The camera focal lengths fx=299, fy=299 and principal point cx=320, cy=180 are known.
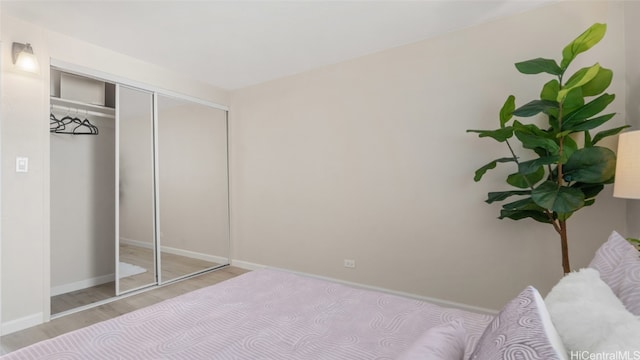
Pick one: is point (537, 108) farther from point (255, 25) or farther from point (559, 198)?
point (255, 25)

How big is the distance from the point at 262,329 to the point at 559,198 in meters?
1.91

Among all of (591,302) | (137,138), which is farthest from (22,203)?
(591,302)

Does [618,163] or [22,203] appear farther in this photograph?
[22,203]

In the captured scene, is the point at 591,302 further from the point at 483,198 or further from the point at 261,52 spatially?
the point at 261,52

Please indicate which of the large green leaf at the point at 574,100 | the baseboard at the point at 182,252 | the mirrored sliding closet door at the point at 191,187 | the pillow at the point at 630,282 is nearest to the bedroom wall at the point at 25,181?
the baseboard at the point at 182,252

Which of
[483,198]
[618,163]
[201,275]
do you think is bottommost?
[201,275]

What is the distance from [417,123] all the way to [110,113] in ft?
11.4

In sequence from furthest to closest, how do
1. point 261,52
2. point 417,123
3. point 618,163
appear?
point 261,52, point 417,123, point 618,163

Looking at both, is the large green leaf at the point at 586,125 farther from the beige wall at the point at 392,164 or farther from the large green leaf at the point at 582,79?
the beige wall at the point at 392,164

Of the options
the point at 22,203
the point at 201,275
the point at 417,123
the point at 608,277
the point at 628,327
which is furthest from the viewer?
the point at 201,275

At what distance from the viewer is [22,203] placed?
258cm

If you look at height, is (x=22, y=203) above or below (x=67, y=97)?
below

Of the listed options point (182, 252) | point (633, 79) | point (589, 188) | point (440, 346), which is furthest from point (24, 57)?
point (633, 79)

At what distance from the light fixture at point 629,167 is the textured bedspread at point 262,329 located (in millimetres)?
1059
